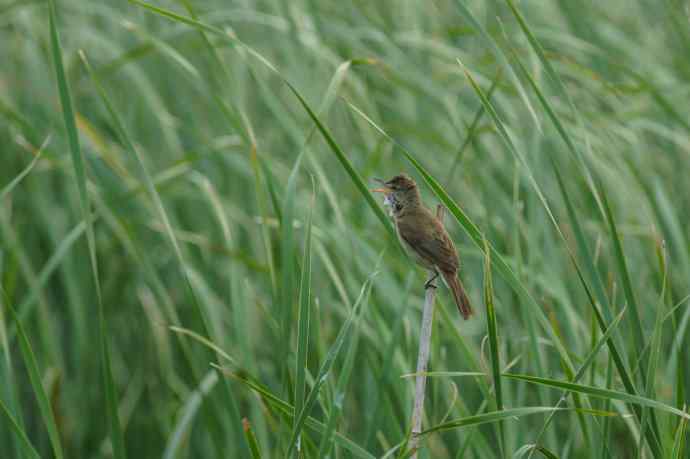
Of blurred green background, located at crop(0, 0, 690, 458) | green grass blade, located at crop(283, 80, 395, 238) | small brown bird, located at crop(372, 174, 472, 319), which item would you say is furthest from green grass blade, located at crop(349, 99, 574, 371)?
blurred green background, located at crop(0, 0, 690, 458)

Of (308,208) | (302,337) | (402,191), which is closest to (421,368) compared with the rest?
(302,337)

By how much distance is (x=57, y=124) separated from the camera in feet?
9.64

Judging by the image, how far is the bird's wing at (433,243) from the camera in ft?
6.03

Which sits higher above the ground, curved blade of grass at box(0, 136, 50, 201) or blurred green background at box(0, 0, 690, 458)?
curved blade of grass at box(0, 136, 50, 201)

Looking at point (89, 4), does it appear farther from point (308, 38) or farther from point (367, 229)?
point (367, 229)

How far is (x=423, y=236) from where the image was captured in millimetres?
1880

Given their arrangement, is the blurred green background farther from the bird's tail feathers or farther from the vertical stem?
the vertical stem

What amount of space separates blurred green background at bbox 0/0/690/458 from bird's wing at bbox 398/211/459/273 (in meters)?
0.16

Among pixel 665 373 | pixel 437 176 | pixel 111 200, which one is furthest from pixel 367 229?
pixel 665 373

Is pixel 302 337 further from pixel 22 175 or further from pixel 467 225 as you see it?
pixel 22 175

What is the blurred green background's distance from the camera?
2.32m

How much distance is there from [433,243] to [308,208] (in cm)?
63

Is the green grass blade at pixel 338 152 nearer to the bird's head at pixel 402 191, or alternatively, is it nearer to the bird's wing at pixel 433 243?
the bird's wing at pixel 433 243

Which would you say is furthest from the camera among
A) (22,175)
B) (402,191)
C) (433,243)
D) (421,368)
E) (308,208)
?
(308,208)
